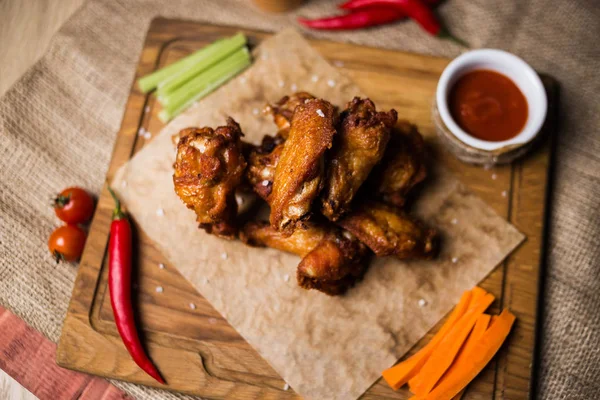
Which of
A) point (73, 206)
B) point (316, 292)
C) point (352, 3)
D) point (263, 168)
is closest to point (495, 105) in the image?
point (352, 3)

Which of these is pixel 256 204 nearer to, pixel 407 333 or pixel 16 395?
pixel 407 333

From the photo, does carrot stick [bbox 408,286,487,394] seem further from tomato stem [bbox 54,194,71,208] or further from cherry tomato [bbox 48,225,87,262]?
tomato stem [bbox 54,194,71,208]

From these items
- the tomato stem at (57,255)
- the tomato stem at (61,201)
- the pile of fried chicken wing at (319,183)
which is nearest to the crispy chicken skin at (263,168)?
the pile of fried chicken wing at (319,183)

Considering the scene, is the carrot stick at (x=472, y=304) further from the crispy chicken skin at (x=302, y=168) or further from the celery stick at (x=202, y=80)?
the celery stick at (x=202, y=80)

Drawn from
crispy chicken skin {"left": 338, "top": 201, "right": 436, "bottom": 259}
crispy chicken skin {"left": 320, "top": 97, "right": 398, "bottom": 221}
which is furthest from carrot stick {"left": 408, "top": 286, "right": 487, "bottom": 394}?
crispy chicken skin {"left": 320, "top": 97, "right": 398, "bottom": 221}

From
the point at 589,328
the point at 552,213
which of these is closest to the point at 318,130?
the point at 552,213

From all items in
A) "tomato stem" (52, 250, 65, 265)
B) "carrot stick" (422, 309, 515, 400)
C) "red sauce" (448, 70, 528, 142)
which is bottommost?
"carrot stick" (422, 309, 515, 400)

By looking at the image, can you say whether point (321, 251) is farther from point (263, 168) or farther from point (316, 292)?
point (263, 168)
